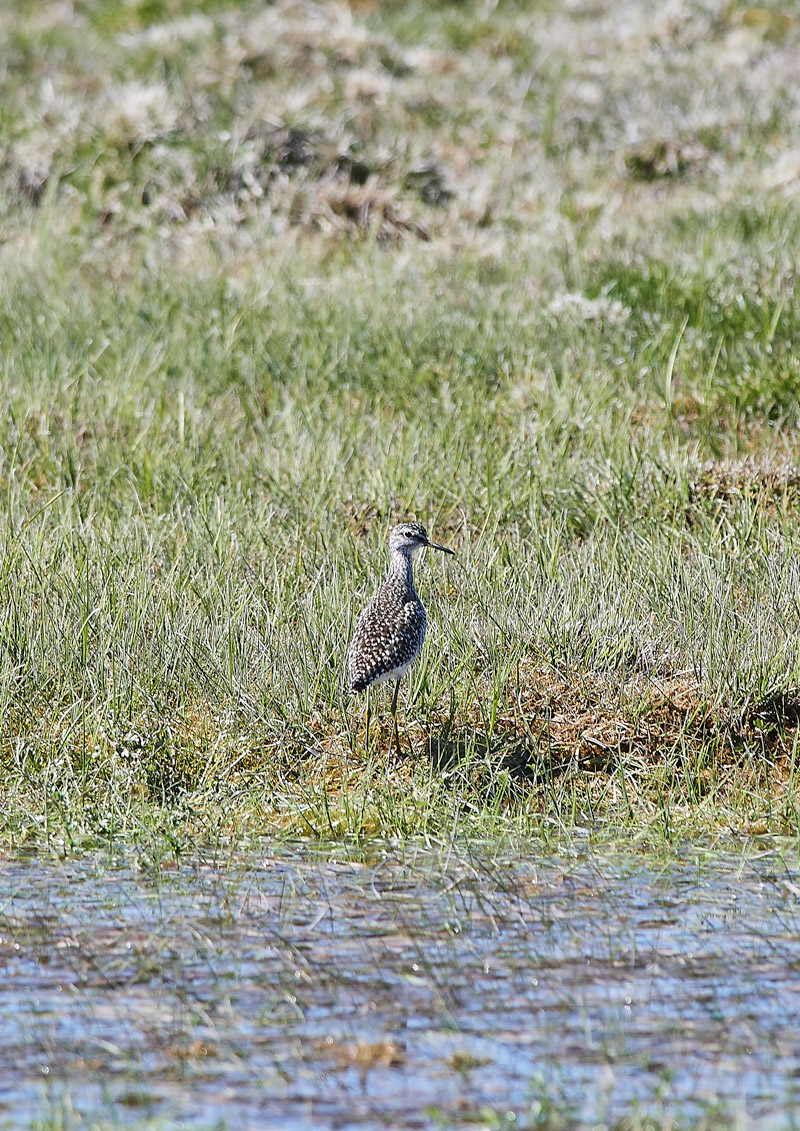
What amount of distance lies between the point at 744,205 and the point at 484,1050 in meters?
10.6

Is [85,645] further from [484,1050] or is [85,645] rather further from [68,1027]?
[484,1050]

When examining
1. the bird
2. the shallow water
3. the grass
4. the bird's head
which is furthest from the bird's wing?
the shallow water

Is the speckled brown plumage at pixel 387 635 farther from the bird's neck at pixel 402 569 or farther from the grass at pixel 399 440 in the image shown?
the grass at pixel 399 440

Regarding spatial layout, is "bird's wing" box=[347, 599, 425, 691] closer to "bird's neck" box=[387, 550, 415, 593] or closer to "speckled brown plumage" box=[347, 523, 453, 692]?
"speckled brown plumage" box=[347, 523, 453, 692]

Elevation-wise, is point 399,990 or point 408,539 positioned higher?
point 408,539

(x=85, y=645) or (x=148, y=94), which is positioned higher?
(x=148, y=94)

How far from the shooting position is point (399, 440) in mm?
9680

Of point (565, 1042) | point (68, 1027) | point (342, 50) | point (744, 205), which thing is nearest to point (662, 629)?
point (565, 1042)

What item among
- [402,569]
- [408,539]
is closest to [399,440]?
[408,539]

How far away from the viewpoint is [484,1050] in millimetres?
4168

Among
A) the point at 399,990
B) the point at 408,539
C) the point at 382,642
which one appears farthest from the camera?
the point at 408,539

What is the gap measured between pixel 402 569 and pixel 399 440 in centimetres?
254

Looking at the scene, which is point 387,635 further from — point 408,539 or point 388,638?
point 408,539

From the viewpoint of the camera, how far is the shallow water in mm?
3932
